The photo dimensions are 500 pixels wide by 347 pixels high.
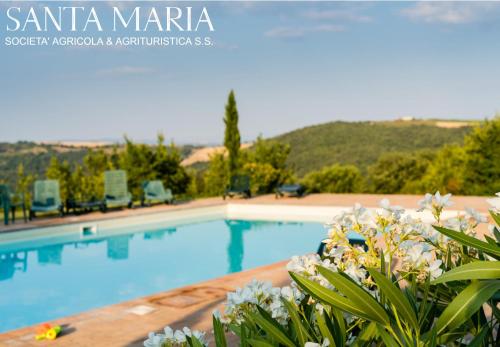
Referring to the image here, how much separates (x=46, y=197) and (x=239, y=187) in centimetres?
520

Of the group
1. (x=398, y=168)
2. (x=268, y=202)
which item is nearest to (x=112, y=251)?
(x=268, y=202)

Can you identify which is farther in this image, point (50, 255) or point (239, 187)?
point (239, 187)

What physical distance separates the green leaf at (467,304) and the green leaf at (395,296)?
56 millimetres

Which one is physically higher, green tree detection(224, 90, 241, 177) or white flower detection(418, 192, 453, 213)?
green tree detection(224, 90, 241, 177)

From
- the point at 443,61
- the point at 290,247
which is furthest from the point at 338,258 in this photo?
the point at 443,61

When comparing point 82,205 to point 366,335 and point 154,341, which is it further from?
point 366,335

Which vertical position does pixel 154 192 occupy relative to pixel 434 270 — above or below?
below

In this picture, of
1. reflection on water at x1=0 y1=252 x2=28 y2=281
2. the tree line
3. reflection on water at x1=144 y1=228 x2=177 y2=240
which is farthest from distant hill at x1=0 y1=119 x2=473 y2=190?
reflection on water at x1=0 y1=252 x2=28 y2=281

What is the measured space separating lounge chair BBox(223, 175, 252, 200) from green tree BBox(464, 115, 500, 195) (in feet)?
18.9

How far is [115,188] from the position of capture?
12461mm

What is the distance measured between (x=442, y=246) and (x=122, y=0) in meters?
17.4

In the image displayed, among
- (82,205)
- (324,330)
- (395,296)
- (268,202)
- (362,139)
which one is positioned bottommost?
(268,202)

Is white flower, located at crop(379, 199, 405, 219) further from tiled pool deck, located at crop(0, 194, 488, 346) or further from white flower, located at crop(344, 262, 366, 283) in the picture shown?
tiled pool deck, located at crop(0, 194, 488, 346)

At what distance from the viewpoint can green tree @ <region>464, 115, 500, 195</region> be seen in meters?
13.5
